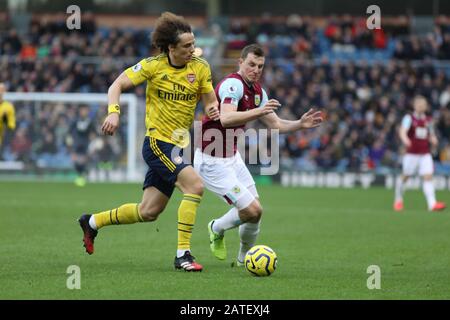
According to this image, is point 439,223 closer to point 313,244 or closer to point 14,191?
point 313,244

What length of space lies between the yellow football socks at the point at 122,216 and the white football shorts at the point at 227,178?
0.83 meters

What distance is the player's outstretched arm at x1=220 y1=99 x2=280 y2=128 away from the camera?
9.05 metres

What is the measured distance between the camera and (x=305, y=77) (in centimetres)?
3216

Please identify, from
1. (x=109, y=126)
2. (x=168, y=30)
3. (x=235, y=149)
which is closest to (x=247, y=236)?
(x=235, y=149)

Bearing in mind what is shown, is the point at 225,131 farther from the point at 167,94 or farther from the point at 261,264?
the point at 261,264

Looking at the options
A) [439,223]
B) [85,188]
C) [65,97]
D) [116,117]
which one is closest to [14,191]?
[85,188]

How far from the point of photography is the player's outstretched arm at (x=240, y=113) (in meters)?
9.05

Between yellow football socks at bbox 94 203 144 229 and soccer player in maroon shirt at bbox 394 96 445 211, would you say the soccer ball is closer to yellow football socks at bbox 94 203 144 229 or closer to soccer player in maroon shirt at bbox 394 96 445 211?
yellow football socks at bbox 94 203 144 229

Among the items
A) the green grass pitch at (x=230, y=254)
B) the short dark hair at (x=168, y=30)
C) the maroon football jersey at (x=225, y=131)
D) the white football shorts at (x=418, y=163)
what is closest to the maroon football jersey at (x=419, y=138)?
the white football shorts at (x=418, y=163)

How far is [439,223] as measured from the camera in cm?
1633

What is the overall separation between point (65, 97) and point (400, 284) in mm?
22804

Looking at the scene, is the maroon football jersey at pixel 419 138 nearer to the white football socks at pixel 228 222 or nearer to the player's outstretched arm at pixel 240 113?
the white football socks at pixel 228 222

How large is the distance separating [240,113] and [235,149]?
81 centimetres

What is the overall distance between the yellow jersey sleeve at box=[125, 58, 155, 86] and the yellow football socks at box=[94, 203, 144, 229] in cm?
129
